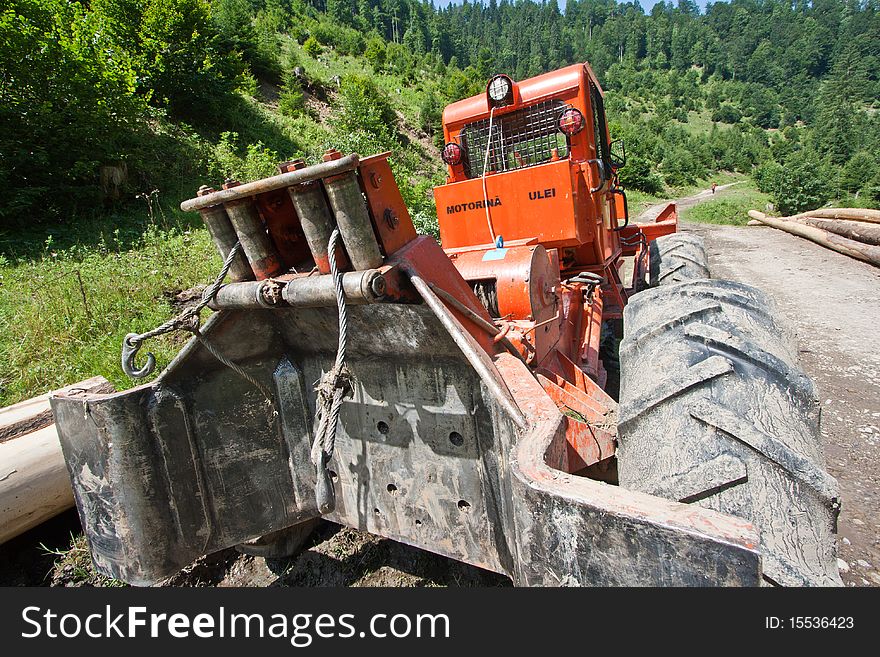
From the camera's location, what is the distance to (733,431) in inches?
66.4

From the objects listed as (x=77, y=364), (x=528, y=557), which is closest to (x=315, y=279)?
(x=528, y=557)

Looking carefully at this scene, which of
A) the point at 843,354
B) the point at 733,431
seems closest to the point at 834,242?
the point at 843,354

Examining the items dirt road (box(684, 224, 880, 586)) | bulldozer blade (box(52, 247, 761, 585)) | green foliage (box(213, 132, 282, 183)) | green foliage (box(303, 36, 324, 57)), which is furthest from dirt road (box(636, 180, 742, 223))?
green foliage (box(303, 36, 324, 57))

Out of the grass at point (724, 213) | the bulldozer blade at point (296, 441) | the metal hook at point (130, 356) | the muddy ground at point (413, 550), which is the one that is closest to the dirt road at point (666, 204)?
the grass at point (724, 213)

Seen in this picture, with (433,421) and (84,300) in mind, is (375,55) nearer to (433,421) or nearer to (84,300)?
(84,300)

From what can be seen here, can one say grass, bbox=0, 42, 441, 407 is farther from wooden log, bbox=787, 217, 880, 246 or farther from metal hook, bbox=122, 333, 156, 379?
wooden log, bbox=787, 217, 880, 246

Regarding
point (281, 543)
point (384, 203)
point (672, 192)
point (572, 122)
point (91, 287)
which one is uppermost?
point (572, 122)

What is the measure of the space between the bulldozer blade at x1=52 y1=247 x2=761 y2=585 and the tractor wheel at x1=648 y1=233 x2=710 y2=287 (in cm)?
322

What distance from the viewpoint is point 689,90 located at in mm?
88188

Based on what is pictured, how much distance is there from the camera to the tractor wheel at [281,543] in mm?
2736

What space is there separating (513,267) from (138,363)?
3480 millimetres

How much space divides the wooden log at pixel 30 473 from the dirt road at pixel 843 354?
4.27 metres

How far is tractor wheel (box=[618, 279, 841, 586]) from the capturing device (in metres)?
1.55

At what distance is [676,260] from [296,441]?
426 cm
